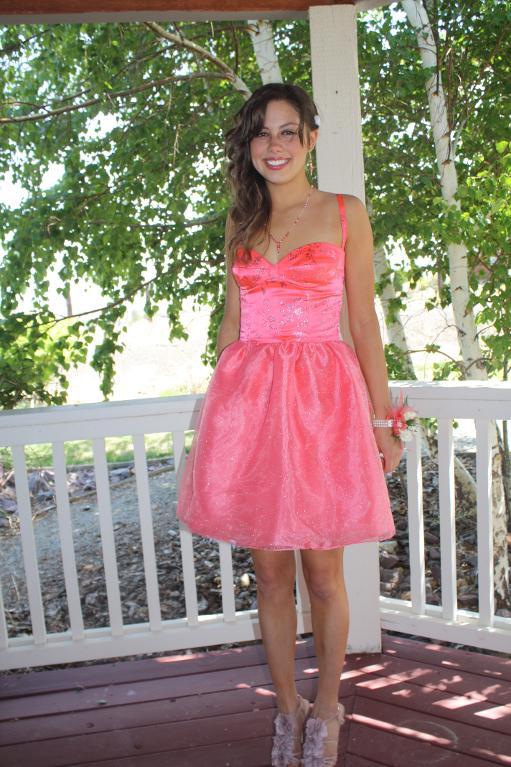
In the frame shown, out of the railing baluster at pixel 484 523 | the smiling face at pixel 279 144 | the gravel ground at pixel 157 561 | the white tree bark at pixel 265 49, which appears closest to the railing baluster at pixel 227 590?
the railing baluster at pixel 484 523

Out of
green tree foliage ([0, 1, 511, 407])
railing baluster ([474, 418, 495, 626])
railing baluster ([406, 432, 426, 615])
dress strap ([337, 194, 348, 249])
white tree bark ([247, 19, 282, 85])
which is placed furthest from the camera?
green tree foliage ([0, 1, 511, 407])

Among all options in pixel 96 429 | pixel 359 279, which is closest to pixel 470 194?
pixel 359 279

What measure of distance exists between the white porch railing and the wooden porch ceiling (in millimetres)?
1174

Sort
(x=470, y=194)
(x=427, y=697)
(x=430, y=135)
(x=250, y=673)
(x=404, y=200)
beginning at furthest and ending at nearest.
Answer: (x=430, y=135) < (x=404, y=200) < (x=470, y=194) < (x=250, y=673) < (x=427, y=697)

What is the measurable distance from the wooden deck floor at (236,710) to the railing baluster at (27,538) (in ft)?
0.66

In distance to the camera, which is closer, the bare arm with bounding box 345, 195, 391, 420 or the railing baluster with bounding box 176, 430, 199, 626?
the bare arm with bounding box 345, 195, 391, 420

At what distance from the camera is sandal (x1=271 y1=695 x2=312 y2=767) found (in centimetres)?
172

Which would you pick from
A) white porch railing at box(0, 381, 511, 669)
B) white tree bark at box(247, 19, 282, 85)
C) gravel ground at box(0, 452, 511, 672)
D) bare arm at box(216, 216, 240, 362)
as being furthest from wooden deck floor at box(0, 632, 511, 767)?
white tree bark at box(247, 19, 282, 85)

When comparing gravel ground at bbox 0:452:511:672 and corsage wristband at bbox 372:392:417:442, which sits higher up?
corsage wristband at bbox 372:392:417:442

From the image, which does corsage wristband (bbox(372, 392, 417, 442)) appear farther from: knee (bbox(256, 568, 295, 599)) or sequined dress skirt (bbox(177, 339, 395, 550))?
knee (bbox(256, 568, 295, 599))

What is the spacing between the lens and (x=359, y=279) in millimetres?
1692

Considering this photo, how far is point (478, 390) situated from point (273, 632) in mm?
994

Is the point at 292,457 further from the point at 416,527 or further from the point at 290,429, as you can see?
the point at 416,527

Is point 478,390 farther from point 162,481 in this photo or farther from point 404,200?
point 162,481
